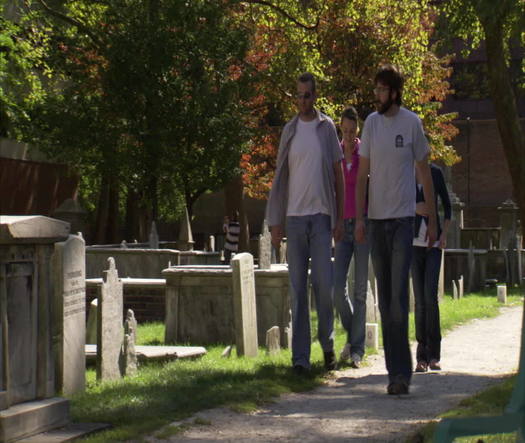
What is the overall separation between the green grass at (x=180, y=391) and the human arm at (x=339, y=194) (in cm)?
112

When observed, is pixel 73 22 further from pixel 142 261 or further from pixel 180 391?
pixel 180 391

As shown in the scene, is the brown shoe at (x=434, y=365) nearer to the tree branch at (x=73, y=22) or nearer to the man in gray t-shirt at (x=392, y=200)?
the man in gray t-shirt at (x=392, y=200)

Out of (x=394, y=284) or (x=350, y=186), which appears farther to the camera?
(x=350, y=186)

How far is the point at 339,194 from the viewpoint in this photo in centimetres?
934

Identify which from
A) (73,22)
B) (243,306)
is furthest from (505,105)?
(73,22)

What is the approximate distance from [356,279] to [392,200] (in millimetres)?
1796

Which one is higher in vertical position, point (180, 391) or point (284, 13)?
point (284, 13)

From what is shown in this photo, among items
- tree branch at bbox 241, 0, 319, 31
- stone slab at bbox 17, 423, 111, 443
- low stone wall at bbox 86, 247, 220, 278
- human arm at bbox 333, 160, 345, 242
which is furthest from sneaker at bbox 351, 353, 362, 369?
tree branch at bbox 241, 0, 319, 31

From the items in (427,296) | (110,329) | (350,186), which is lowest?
(110,329)

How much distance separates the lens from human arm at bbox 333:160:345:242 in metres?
9.28

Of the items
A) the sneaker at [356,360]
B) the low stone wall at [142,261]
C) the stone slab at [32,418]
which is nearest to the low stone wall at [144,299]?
the low stone wall at [142,261]

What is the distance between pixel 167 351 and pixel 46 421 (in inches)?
163

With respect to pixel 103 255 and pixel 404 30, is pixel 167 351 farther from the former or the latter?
pixel 404 30

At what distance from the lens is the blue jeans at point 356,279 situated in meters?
9.89
